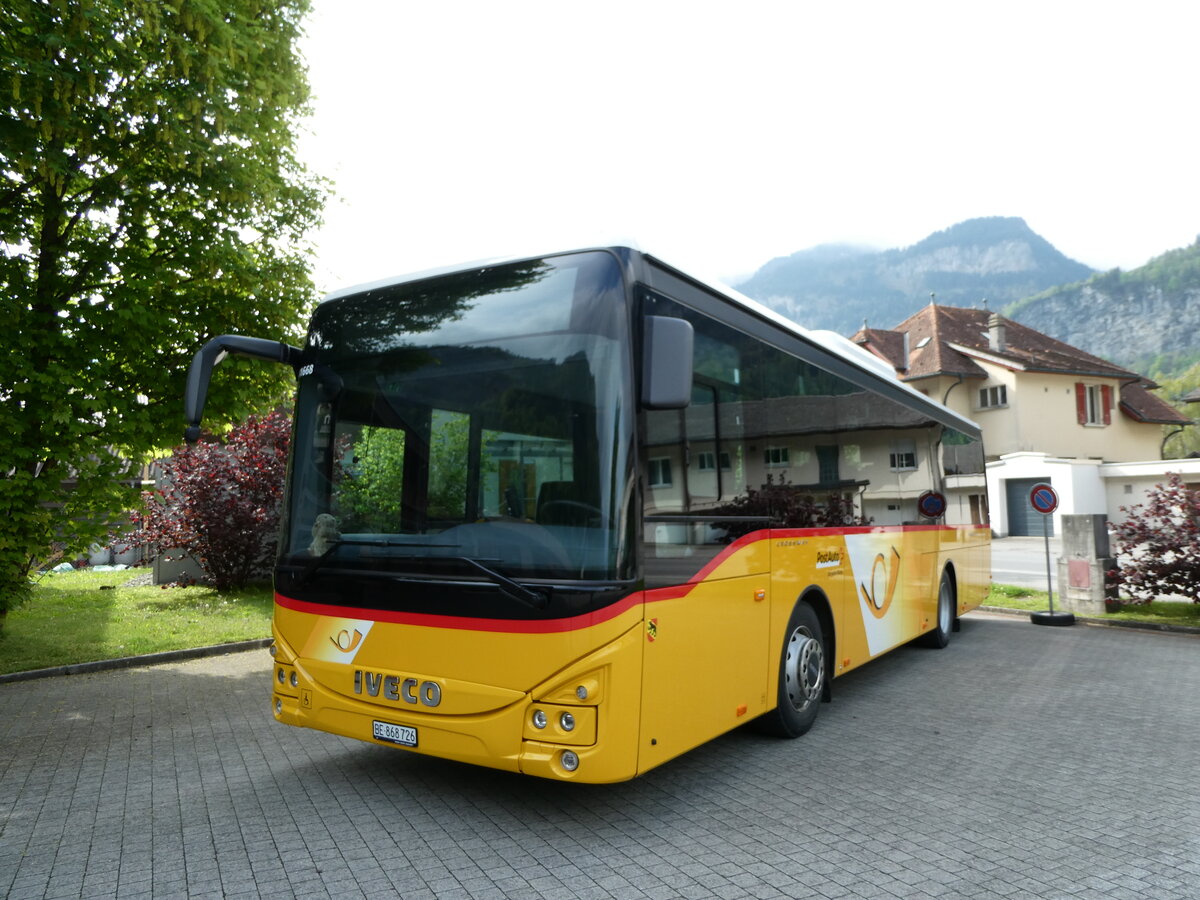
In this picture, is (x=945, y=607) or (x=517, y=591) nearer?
(x=517, y=591)

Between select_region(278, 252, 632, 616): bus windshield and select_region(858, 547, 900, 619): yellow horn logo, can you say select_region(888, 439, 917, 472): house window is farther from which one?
select_region(278, 252, 632, 616): bus windshield

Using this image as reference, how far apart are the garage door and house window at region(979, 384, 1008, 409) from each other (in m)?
8.15

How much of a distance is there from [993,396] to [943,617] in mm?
41347

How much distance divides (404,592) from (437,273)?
6.30ft

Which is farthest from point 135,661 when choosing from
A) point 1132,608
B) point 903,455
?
point 1132,608

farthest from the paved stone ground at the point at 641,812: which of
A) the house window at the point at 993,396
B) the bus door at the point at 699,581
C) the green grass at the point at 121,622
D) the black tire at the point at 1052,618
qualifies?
the house window at the point at 993,396

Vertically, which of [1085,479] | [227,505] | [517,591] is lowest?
[517,591]

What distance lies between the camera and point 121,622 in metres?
13.1

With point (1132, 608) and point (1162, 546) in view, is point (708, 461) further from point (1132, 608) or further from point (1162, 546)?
point (1132, 608)

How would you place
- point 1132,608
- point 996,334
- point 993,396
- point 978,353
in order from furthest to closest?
point 996,334
point 978,353
point 993,396
point 1132,608

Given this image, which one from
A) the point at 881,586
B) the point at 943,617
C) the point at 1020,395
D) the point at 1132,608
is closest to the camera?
the point at 881,586

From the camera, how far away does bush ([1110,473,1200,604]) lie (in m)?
13.3

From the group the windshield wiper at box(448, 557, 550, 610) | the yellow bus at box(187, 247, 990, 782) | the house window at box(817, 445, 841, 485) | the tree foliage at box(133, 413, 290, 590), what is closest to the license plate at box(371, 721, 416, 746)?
the yellow bus at box(187, 247, 990, 782)

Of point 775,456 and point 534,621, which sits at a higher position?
→ point 775,456
